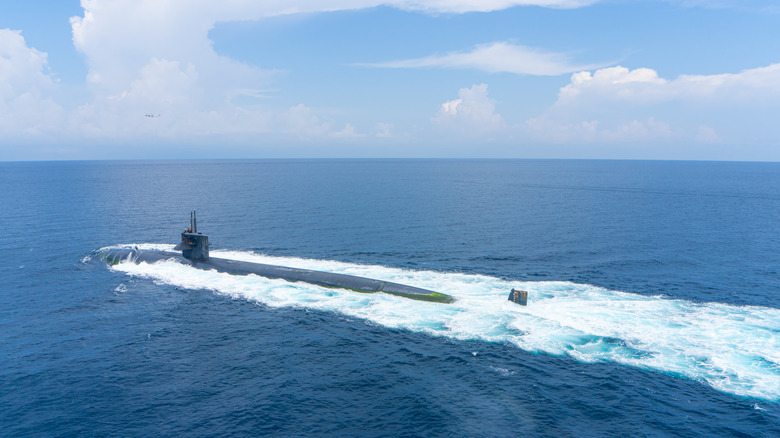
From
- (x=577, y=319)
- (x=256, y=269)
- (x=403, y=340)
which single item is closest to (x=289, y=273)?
(x=256, y=269)

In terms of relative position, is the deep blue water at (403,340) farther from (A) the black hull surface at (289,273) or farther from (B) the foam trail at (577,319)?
(A) the black hull surface at (289,273)

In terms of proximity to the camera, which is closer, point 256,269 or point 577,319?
point 577,319

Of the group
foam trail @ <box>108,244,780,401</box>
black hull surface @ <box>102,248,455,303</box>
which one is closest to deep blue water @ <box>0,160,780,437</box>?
foam trail @ <box>108,244,780,401</box>

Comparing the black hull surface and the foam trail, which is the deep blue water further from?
the black hull surface

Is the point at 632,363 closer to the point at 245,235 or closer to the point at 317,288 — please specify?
the point at 317,288

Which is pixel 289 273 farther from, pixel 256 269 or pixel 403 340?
pixel 403 340
